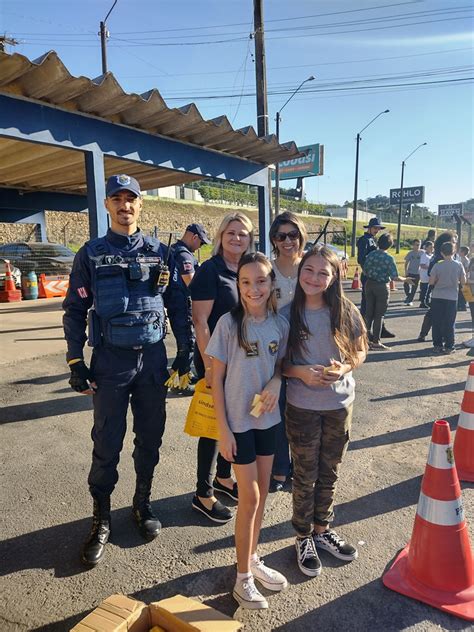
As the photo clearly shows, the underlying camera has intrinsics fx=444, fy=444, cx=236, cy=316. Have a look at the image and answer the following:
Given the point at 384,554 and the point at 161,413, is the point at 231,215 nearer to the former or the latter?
the point at 161,413

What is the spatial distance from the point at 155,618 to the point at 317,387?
130 cm

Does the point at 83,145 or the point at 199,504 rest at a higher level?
the point at 83,145

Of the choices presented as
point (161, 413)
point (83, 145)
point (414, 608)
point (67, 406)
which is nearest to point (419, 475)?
point (414, 608)

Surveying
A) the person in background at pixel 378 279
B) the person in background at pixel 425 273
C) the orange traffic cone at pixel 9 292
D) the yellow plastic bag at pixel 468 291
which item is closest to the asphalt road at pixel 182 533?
the person in background at pixel 378 279

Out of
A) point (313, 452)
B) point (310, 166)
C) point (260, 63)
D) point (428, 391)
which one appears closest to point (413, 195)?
point (310, 166)

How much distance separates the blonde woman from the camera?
2777 mm

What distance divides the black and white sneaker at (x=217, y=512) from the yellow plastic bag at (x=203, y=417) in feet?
2.04

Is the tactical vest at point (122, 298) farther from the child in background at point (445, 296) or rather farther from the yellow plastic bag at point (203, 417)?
the child in background at point (445, 296)

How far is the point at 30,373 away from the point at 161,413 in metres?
4.43

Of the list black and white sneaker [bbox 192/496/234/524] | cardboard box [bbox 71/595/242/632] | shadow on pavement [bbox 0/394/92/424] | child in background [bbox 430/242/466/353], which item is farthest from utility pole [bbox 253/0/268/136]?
cardboard box [bbox 71/595/242/632]

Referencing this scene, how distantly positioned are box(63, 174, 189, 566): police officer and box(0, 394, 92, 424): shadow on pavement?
2.48m

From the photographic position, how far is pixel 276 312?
7.84 feet

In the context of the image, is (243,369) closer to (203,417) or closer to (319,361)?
(319,361)

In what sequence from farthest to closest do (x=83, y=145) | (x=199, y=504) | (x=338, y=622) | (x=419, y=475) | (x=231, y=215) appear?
(x=83, y=145) < (x=419, y=475) < (x=199, y=504) < (x=231, y=215) < (x=338, y=622)
